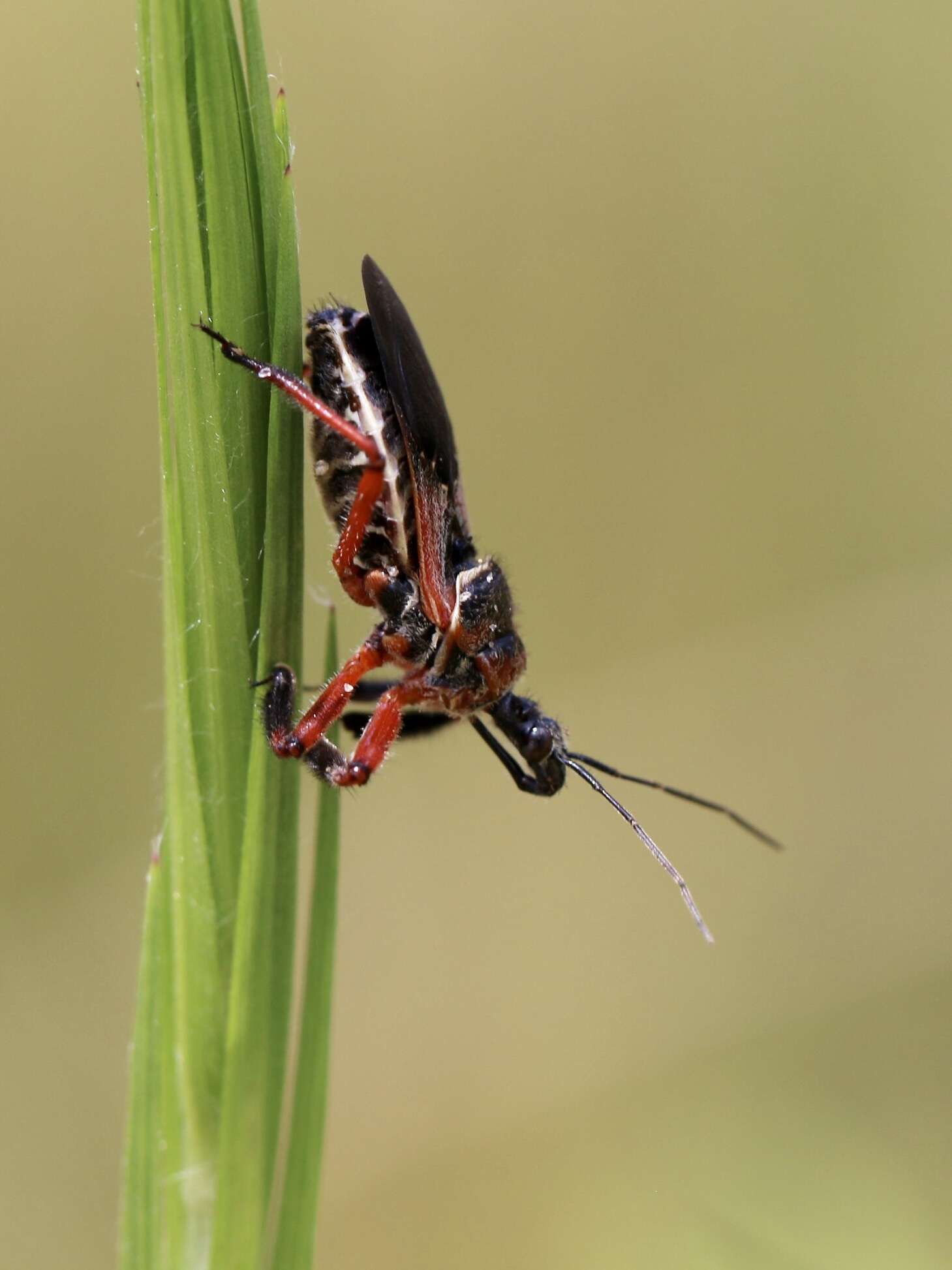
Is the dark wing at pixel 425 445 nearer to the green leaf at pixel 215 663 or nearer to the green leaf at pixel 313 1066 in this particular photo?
the green leaf at pixel 215 663

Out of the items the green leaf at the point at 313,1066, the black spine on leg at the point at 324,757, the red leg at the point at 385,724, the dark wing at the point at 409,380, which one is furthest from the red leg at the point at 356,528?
the green leaf at the point at 313,1066

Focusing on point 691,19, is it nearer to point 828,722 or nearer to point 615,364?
point 615,364

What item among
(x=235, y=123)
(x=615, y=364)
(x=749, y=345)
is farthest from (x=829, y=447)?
(x=235, y=123)

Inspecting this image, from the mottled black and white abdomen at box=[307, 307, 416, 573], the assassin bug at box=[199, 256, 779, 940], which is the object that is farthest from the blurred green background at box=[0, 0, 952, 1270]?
the mottled black and white abdomen at box=[307, 307, 416, 573]

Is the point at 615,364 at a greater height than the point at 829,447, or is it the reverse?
the point at 615,364

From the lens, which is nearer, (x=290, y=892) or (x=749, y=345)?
(x=290, y=892)

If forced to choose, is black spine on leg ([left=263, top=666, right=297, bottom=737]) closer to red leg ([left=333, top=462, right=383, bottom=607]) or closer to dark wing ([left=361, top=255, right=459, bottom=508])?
red leg ([left=333, top=462, right=383, bottom=607])
